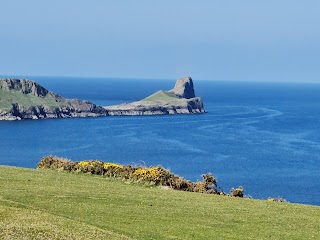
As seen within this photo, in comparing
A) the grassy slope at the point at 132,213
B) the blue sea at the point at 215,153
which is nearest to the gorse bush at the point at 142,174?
the grassy slope at the point at 132,213

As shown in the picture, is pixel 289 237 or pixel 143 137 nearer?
pixel 289 237

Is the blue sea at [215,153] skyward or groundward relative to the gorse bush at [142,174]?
groundward

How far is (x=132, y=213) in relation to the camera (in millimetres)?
27359

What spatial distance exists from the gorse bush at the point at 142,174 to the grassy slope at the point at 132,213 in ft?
9.16

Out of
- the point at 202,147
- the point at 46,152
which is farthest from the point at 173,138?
the point at 46,152

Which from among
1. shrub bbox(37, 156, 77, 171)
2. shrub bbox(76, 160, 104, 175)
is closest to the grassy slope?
shrub bbox(76, 160, 104, 175)

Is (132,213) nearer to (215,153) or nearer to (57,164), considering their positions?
(57,164)

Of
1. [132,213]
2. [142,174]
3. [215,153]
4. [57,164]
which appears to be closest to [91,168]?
[57,164]

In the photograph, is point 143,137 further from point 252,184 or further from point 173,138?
point 252,184

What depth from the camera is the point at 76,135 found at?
195 meters

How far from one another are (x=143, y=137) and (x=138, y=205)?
156898 mm

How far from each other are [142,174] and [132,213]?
11.8m

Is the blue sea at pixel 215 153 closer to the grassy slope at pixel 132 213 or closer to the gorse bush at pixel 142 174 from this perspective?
the gorse bush at pixel 142 174

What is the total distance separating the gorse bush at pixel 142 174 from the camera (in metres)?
38.6
